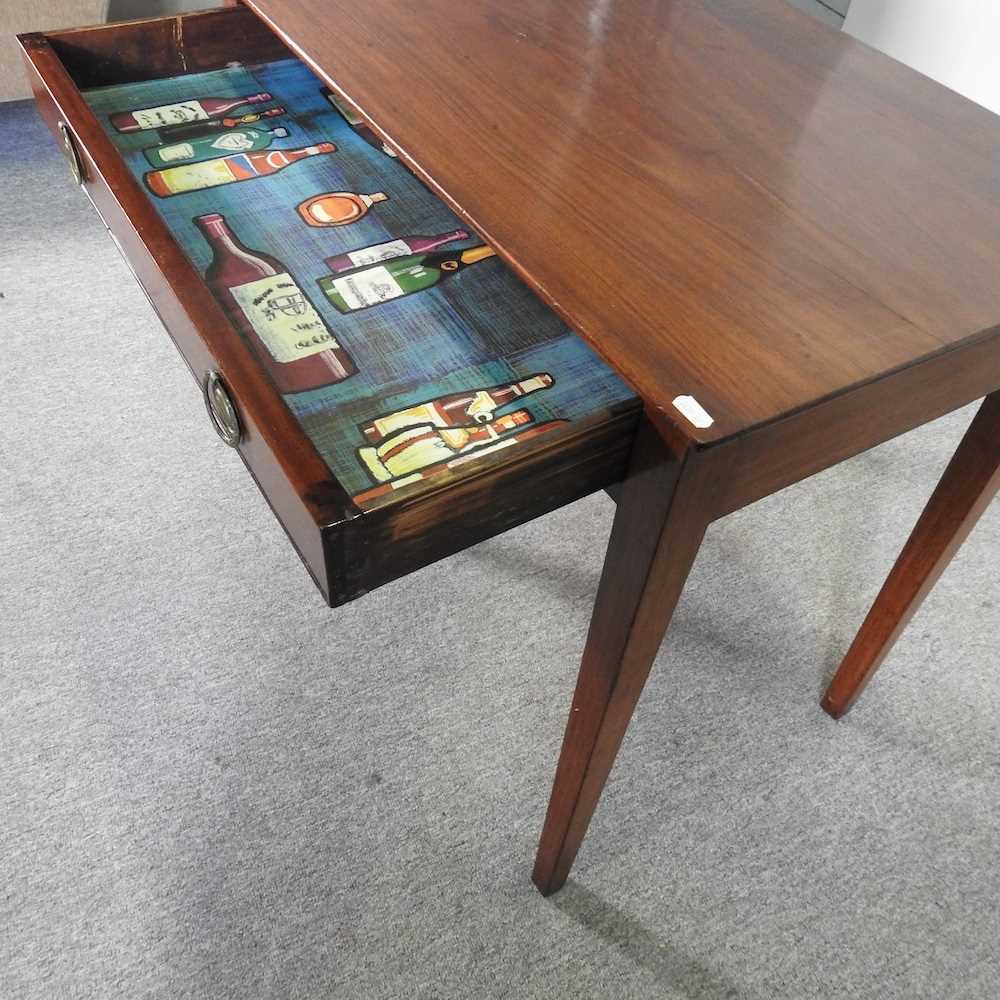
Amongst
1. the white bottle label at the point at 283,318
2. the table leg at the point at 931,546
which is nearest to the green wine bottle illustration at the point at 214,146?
the white bottle label at the point at 283,318

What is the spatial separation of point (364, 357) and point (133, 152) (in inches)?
14.2

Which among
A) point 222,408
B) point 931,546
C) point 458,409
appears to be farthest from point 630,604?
point 931,546

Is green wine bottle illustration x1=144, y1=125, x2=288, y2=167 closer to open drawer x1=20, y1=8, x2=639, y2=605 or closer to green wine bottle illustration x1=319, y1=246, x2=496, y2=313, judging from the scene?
open drawer x1=20, y1=8, x2=639, y2=605

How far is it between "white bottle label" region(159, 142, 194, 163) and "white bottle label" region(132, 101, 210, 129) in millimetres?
39

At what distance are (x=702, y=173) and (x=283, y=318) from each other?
0.32 metres

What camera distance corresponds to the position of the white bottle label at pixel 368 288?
0.72 m

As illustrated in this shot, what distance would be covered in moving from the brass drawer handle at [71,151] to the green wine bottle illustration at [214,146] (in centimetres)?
6

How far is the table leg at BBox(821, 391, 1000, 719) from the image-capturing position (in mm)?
748

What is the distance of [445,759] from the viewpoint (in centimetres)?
98

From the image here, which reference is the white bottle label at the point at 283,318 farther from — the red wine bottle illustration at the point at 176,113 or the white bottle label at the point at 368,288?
the red wine bottle illustration at the point at 176,113

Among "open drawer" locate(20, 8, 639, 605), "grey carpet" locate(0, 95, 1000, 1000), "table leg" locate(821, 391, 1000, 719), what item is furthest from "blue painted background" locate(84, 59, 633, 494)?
"grey carpet" locate(0, 95, 1000, 1000)

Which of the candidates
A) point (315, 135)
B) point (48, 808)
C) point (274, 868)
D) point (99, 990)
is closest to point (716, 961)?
point (274, 868)

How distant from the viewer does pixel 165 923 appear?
849 millimetres

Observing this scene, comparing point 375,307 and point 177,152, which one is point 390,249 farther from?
point 177,152
